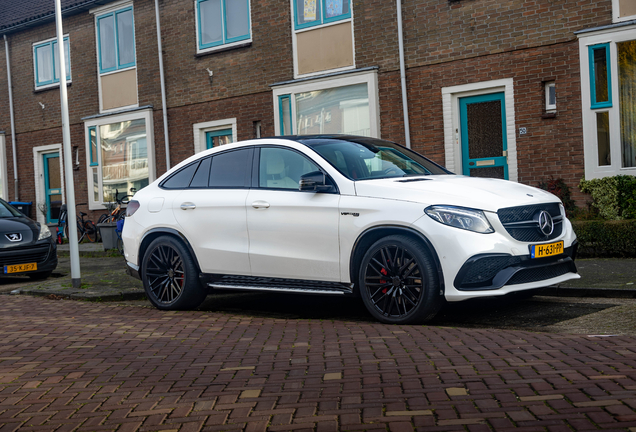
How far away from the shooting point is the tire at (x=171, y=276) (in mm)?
7637

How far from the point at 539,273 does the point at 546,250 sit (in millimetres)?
220

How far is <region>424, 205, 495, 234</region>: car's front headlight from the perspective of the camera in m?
5.91

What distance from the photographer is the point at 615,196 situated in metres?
11.8

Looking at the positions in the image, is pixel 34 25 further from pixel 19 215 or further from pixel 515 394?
pixel 515 394

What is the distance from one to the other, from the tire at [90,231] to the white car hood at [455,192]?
49.3ft

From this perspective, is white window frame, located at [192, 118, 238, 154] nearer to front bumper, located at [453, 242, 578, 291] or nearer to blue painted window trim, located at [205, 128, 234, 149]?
blue painted window trim, located at [205, 128, 234, 149]

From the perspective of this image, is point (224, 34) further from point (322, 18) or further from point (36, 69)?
point (36, 69)

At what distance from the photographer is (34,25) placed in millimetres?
21500

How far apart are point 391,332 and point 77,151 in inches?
678

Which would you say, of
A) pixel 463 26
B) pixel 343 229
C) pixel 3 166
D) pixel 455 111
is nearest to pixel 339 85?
pixel 455 111

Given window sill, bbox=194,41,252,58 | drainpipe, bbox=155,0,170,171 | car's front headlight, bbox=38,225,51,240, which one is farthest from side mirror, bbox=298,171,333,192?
drainpipe, bbox=155,0,170,171

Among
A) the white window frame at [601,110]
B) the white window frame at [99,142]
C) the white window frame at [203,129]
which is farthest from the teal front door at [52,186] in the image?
the white window frame at [601,110]

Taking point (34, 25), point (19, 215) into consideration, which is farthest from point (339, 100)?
point (34, 25)

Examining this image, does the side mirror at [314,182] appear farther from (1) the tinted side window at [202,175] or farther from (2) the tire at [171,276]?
(2) the tire at [171,276]
